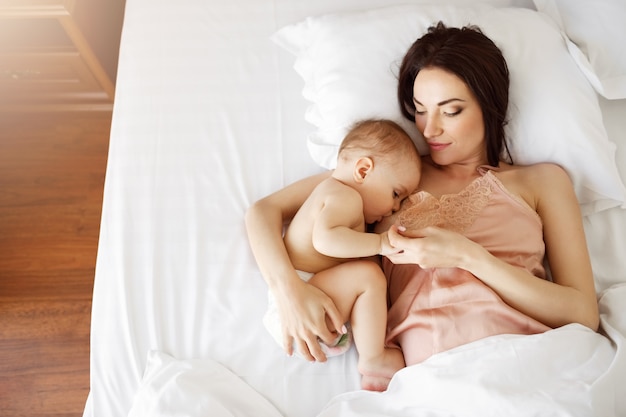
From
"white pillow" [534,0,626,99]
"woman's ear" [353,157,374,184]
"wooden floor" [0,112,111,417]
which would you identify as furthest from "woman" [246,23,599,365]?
"wooden floor" [0,112,111,417]

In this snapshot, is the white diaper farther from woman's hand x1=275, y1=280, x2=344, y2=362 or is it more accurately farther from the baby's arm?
the baby's arm

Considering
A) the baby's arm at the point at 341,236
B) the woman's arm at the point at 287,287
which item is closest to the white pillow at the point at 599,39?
the baby's arm at the point at 341,236

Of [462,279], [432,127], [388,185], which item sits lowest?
[462,279]

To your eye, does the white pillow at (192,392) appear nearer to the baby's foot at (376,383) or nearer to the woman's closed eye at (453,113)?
the baby's foot at (376,383)

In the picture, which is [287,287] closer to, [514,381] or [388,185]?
[388,185]

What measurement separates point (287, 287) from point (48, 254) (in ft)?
3.96

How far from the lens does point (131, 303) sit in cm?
136

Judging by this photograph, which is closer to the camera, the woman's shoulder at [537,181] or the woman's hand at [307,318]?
the woman's hand at [307,318]

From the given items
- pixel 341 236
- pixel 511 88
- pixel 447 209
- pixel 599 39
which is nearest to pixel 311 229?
pixel 341 236

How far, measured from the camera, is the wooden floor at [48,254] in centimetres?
181

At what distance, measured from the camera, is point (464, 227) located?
4.43 ft

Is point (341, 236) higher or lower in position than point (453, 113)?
lower

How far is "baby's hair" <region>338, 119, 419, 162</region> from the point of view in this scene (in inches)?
52.2

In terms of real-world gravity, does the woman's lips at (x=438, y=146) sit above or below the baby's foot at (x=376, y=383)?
above
